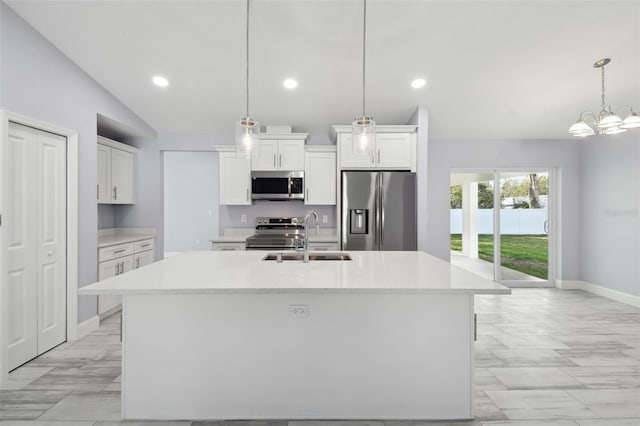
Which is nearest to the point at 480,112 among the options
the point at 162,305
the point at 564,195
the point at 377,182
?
the point at 377,182

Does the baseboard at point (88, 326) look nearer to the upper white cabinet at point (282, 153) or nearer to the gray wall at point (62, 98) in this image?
the gray wall at point (62, 98)

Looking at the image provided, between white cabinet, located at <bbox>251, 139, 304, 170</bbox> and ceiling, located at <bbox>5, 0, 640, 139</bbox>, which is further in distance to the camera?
white cabinet, located at <bbox>251, 139, 304, 170</bbox>

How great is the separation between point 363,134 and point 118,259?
336 cm

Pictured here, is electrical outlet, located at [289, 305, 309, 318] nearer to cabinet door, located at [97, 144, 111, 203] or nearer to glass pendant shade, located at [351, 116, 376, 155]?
glass pendant shade, located at [351, 116, 376, 155]

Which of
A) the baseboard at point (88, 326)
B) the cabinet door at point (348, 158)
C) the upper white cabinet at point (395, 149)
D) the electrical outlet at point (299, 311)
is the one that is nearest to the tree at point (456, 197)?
the upper white cabinet at point (395, 149)

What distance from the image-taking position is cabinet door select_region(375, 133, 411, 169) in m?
4.32

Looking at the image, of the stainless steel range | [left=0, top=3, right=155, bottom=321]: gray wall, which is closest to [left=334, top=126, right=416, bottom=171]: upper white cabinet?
the stainless steel range

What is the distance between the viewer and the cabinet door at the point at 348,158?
4.36 metres

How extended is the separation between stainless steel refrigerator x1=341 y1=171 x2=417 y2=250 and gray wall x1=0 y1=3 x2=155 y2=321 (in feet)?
9.09

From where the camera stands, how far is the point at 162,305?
1.94 metres

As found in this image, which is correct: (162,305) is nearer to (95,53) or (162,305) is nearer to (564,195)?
(95,53)

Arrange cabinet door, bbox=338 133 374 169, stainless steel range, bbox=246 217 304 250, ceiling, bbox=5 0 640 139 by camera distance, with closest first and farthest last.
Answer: ceiling, bbox=5 0 640 139 < cabinet door, bbox=338 133 374 169 < stainless steel range, bbox=246 217 304 250

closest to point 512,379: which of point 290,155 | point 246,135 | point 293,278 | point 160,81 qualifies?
point 293,278

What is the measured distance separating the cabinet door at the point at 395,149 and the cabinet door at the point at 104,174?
3403 millimetres
